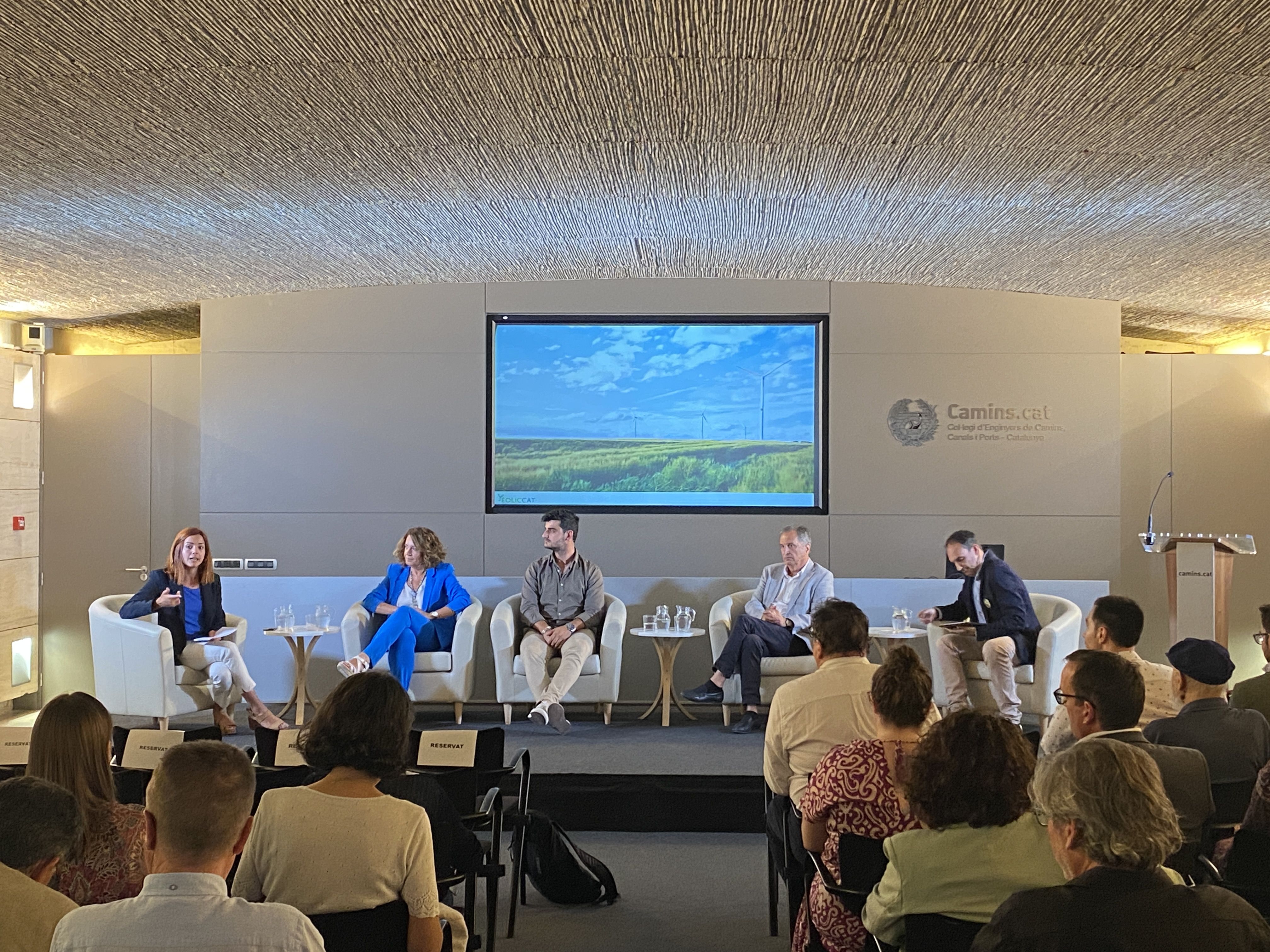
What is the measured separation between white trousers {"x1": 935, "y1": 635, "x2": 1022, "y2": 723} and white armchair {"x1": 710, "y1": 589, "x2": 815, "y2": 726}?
2.49ft

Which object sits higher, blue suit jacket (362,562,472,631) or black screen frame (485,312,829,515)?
black screen frame (485,312,829,515)

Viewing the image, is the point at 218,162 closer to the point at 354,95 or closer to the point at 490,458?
the point at 354,95

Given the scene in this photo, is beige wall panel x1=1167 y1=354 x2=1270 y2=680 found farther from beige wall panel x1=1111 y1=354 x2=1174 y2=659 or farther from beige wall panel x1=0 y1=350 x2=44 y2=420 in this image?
beige wall panel x1=0 y1=350 x2=44 y2=420

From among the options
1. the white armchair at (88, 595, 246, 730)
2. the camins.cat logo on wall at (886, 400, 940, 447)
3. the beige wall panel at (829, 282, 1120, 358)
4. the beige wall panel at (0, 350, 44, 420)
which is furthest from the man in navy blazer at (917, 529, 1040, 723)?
the beige wall panel at (0, 350, 44, 420)

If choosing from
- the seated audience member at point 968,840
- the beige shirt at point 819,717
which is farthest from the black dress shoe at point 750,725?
the seated audience member at point 968,840

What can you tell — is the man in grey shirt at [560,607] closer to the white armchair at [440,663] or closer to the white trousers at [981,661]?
the white armchair at [440,663]

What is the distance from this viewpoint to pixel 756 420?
26.1 feet

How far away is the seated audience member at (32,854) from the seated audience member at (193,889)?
0.14 m

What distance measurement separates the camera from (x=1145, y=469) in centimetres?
817

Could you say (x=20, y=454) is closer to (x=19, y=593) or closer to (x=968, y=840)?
(x=19, y=593)

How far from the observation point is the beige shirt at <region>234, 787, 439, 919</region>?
2.26m

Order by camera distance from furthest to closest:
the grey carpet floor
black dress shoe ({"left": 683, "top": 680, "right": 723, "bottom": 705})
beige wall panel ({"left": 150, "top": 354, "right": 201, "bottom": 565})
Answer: beige wall panel ({"left": 150, "top": 354, "right": 201, "bottom": 565}), black dress shoe ({"left": 683, "top": 680, "right": 723, "bottom": 705}), the grey carpet floor

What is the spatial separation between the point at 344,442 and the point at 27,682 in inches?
113

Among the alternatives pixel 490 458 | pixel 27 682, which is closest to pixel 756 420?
pixel 490 458
